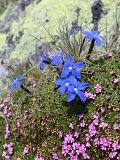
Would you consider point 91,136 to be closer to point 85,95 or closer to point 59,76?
point 85,95

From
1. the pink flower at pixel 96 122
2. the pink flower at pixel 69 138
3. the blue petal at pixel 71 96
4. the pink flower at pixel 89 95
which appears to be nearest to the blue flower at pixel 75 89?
Answer: the blue petal at pixel 71 96

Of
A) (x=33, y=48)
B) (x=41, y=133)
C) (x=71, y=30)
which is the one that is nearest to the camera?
(x=41, y=133)

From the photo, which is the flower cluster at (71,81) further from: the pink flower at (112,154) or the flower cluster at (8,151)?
the flower cluster at (8,151)

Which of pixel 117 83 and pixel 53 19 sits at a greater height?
pixel 53 19

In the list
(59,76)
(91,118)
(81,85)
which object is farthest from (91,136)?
(59,76)

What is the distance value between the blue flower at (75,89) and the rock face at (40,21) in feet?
7.62

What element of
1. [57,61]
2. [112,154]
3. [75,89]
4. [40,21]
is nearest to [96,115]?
[75,89]

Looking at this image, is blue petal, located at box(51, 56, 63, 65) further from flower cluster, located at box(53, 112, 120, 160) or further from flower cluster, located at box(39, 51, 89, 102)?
flower cluster, located at box(53, 112, 120, 160)

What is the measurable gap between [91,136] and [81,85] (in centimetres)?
55

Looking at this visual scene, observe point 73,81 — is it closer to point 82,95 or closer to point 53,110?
point 82,95

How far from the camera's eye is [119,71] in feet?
15.9

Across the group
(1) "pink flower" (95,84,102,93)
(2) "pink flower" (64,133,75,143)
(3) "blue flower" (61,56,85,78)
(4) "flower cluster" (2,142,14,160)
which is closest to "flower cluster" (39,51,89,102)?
(3) "blue flower" (61,56,85,78)

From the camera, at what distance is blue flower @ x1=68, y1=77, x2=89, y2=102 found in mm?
4582

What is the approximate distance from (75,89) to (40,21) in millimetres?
3619
